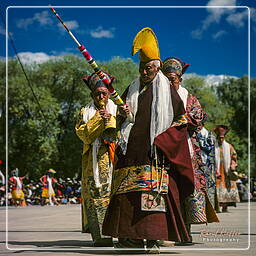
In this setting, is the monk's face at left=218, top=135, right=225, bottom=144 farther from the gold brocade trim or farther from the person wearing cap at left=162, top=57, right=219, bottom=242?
the gold brocade trim

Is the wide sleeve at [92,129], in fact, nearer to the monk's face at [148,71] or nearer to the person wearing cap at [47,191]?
the monk's face at [148,71]

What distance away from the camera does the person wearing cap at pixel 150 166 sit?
21.4 ft

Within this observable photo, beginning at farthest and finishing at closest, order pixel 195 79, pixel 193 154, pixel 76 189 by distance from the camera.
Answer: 1. pixel 195 79
2. pixel 76 189
3. pixel 193 154

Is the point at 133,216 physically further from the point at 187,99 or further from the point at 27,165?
the point at 27,165

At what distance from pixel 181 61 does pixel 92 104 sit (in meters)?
1.28

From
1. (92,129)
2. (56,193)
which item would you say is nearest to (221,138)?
(92,129)

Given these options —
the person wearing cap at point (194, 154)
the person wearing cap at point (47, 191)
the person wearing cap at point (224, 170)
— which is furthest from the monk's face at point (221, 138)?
the person wearing cap at point (47, 191)

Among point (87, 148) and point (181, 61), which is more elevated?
point (181, 61)

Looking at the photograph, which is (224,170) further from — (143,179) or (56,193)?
(56,193)

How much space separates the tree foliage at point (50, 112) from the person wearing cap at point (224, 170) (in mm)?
26003

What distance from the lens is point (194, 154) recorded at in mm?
A: 8031

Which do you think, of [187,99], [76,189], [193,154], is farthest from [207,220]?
[76,189]

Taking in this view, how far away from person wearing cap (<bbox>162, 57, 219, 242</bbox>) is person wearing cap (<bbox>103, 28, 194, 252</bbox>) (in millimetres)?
886

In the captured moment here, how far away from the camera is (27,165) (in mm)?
45625
